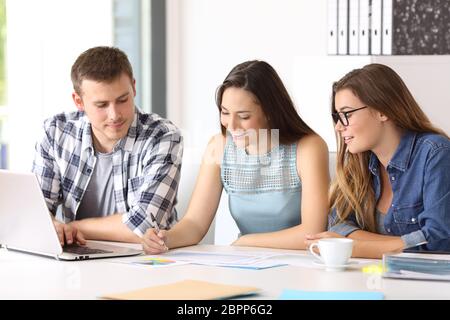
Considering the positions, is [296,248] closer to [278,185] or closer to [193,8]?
[278,185]

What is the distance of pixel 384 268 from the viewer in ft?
6.20

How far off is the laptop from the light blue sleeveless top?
0.51m

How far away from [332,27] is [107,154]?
71.9 inches

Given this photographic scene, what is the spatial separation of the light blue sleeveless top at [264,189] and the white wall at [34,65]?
1424 millimetres

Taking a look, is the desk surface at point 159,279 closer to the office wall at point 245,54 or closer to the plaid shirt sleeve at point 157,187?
the plaid shirt sleeve at point 157,187

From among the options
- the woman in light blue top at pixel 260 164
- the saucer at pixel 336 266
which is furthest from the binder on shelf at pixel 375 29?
the saucer at pixel 336 266

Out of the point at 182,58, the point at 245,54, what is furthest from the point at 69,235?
the point at 182,58

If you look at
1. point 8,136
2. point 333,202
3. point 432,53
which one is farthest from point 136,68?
point 333,202

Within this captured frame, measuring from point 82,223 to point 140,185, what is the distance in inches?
9.3

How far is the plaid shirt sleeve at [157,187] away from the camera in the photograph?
2.60m

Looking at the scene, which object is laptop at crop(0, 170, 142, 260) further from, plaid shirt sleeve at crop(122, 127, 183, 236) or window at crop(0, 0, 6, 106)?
window at crop(0, 0, 6, 106)

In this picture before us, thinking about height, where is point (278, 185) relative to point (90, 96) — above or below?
below

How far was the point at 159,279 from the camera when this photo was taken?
189 cm

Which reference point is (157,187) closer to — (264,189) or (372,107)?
(264,189)
